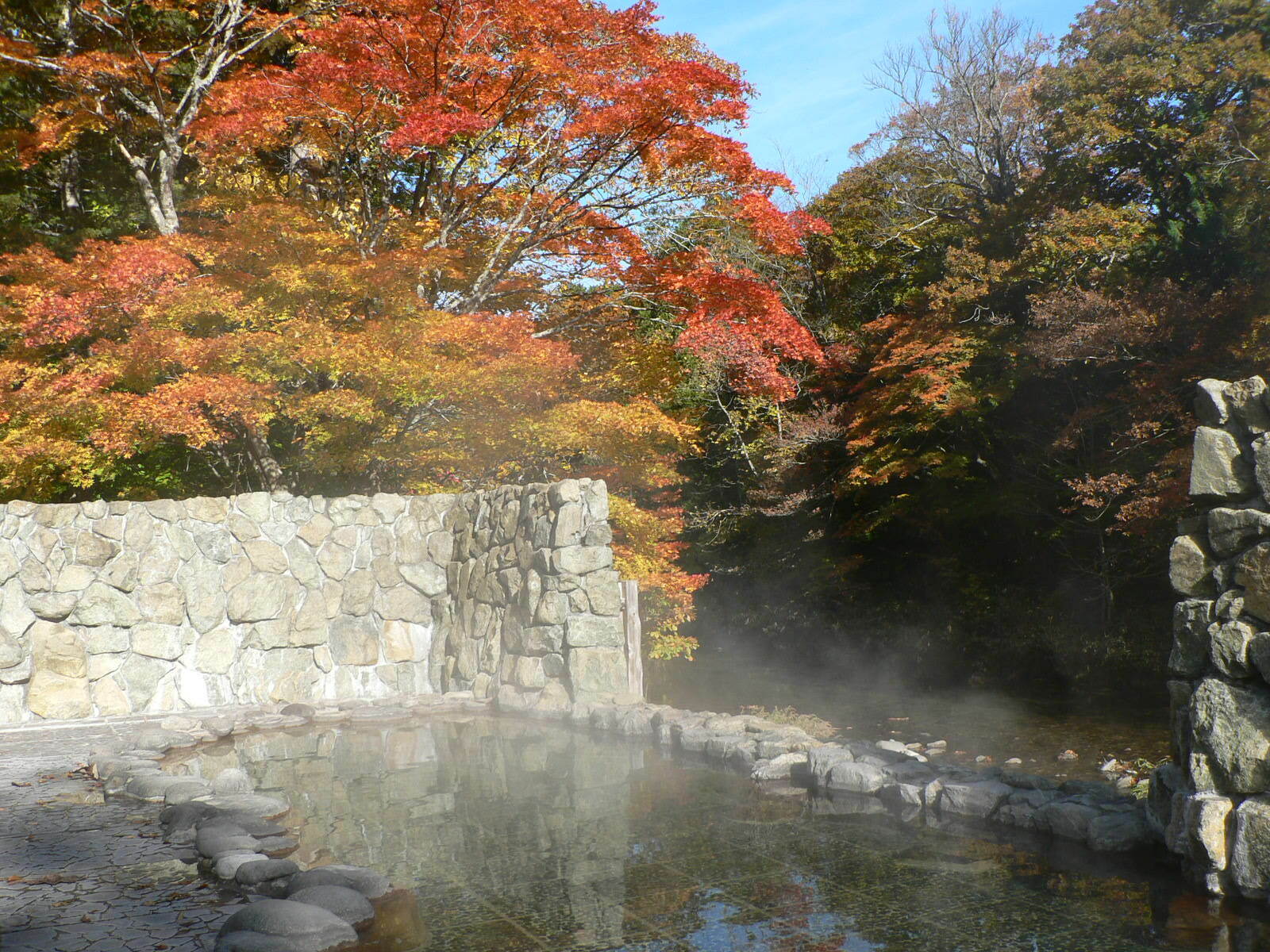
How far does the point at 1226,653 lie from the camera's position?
3658 mm

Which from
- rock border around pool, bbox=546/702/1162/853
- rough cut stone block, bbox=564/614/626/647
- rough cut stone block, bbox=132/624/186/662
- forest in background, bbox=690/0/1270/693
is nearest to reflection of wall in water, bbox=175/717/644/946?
rock border around pool, bbox=546/702/1162/853

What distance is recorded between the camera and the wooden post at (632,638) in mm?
8141

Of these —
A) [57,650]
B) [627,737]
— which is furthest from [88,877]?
[57,650]

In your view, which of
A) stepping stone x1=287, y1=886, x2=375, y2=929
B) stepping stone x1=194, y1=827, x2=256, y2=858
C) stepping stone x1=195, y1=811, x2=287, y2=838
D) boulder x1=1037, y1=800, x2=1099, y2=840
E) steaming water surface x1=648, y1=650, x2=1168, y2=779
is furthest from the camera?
steaming water surface x1=648, y1=650, x2=1168, y2=779

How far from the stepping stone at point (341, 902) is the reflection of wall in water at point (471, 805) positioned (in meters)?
0.44

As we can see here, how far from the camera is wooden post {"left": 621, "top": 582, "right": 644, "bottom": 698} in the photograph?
26.7ft

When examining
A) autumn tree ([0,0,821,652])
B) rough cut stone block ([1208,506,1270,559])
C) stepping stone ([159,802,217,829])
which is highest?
autumn tree ([0,0,821,652])

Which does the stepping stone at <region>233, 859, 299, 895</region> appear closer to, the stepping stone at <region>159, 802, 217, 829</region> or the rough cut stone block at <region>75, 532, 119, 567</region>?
the stepping stone at <region>159, 802, 217, 829</region>

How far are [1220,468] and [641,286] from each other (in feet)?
24.5

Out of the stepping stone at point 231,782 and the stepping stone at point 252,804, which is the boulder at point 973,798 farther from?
the stepping stone at point 231,782

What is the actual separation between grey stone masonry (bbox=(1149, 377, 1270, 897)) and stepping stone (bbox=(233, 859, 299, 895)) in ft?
10.9

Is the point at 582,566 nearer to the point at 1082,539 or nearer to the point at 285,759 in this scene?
the point at 285,759

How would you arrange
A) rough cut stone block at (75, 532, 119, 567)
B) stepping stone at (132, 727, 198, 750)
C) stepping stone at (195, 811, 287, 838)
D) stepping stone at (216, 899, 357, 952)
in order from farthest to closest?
1. rough cut stone block at (75, 532, 119, 567)
2. stepping stone at (132, 727, 198, 750)
3. stepping stone at (195, 811, 287, 838)
4. stepping stone at (216, 899, 357, 952)

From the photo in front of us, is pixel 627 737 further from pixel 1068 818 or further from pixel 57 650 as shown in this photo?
pixel 57 650
